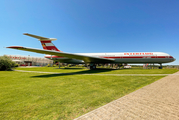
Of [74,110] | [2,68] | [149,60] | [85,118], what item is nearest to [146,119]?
[85,118]

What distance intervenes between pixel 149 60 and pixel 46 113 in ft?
77.5

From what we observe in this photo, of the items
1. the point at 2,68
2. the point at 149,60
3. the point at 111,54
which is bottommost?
the point at 2,68

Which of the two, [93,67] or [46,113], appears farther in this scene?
[93,67]

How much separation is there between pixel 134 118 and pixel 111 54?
19.9m

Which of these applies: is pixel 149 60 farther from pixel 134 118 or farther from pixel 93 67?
pixel 134 118

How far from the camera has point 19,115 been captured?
237 cm

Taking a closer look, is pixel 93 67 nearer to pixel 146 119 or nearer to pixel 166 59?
pixel 166 59

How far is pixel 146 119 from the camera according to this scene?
7.21 ft

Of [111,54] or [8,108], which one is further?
[111,54]

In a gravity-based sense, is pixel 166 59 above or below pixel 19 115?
above

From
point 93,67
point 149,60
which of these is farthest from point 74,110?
point 149,60

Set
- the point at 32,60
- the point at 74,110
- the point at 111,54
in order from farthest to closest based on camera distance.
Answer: the point at 32,60, the point at 111,54, the point at 74,110

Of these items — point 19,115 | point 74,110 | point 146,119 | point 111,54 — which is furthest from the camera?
point 111,54

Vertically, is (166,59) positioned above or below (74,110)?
above
